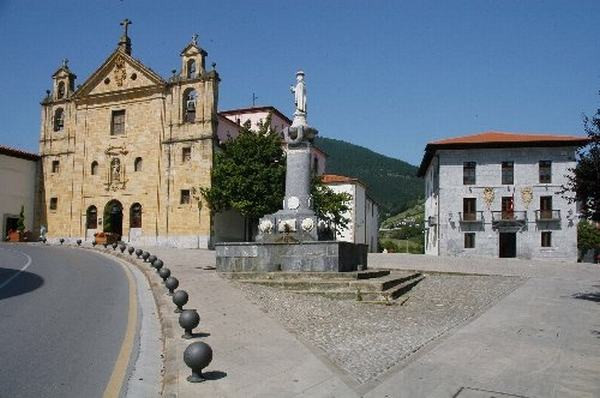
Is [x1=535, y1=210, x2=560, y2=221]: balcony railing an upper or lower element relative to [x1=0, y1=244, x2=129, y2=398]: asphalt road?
upper

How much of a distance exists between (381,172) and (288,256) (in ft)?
495

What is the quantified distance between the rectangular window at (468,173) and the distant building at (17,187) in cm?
3480

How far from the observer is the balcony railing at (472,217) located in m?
40.8

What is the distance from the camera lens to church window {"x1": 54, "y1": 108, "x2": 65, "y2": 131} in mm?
44844

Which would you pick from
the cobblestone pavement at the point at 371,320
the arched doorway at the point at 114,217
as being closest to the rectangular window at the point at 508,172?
the cobblestone pavement at the point at 371,320

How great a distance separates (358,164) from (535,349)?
163 metres

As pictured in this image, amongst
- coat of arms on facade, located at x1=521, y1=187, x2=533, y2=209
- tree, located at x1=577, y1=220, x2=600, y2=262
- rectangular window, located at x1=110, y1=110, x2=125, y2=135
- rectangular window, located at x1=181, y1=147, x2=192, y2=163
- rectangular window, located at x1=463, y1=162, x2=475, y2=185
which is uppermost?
rectangular window, located at x1=110, y1=110, x2=125, y2=135

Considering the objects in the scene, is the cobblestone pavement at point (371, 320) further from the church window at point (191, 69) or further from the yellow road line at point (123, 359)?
the church window at point (191, 69)

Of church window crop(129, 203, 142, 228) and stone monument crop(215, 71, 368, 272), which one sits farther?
church window crop(129, 203, 142, 228)

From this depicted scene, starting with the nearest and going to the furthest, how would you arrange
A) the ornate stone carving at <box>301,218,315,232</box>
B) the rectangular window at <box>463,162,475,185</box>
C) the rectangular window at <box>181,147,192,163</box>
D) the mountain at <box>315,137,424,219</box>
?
1. the ornate stone carving at <box>301,218,315,232</box>
2. the rectangular window at <box>181,147,192,163</box>
3. the rectangular window at <box>463,162,475,185</box>
4. the mountain at <box>315,137,424,219</box>

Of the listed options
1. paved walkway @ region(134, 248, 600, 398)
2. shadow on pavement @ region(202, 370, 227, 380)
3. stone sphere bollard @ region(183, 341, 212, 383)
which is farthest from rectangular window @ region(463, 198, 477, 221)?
stone sphere bollard @ region(183, 341, 212, 383)

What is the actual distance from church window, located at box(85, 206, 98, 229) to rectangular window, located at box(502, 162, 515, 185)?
105 feet

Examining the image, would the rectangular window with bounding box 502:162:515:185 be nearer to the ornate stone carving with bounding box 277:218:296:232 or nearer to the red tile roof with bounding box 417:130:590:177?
the red tile roof with bounding box 417:130:590:177

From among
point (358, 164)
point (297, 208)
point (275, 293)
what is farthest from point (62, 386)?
point (358, 164)
